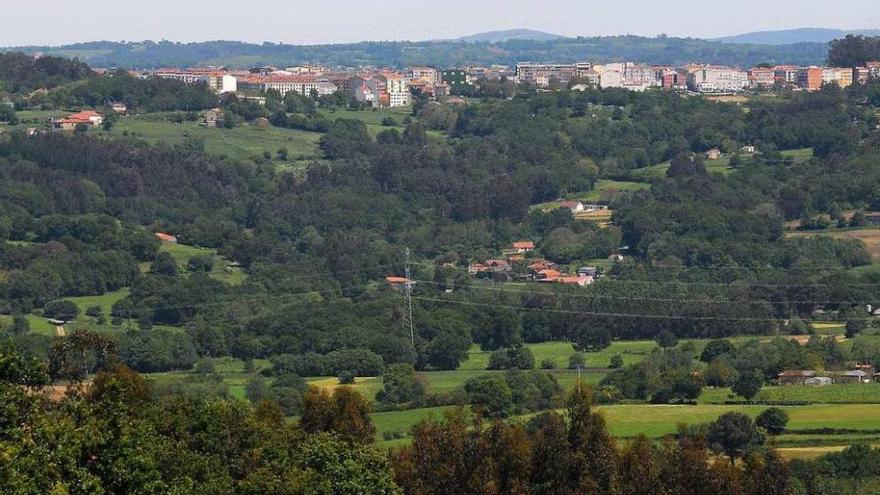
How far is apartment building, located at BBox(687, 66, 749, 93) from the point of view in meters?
131

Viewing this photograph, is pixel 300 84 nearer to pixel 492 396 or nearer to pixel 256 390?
pixel 256 390

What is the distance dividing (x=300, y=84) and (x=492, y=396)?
8330 centimetres

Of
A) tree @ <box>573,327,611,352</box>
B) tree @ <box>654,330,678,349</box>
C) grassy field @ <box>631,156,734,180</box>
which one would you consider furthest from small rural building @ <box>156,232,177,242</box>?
tree @ <box>654,330,678,349</box>

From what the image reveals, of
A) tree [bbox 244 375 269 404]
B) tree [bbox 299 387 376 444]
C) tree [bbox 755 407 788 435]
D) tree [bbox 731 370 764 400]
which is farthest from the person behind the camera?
tree [bbox 244 375 269 404]

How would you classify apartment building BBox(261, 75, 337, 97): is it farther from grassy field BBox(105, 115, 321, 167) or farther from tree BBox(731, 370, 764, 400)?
tree BBox(731, 370, 764, 400)

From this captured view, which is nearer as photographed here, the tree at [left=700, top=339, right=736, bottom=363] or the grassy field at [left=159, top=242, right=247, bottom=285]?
the tree at [left=700, top=339, right=736, bottom=363]

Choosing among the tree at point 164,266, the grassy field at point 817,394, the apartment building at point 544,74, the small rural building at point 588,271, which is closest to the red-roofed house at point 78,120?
the tree at point 164,266

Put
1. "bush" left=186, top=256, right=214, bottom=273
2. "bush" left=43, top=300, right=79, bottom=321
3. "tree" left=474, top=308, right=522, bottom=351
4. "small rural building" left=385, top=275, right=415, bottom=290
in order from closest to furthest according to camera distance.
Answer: "tree" left=474, top=308, right=522, bottom=351 → "bush" left=43, top=300, right=79, bottom=321 → "small rural building" left=385, top=275, right=415, bottom=290 → "bush" left=186, top=256, right=214, bottom=273

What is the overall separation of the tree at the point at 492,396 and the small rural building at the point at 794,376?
712cm

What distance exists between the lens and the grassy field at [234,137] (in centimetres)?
9604

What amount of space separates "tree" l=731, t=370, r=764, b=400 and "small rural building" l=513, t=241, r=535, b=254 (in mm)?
33058

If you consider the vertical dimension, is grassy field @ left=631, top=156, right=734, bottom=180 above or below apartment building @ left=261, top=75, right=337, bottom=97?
below

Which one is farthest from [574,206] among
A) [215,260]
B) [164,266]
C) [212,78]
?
[212,78]

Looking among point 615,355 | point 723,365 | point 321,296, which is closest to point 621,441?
point 723,365
